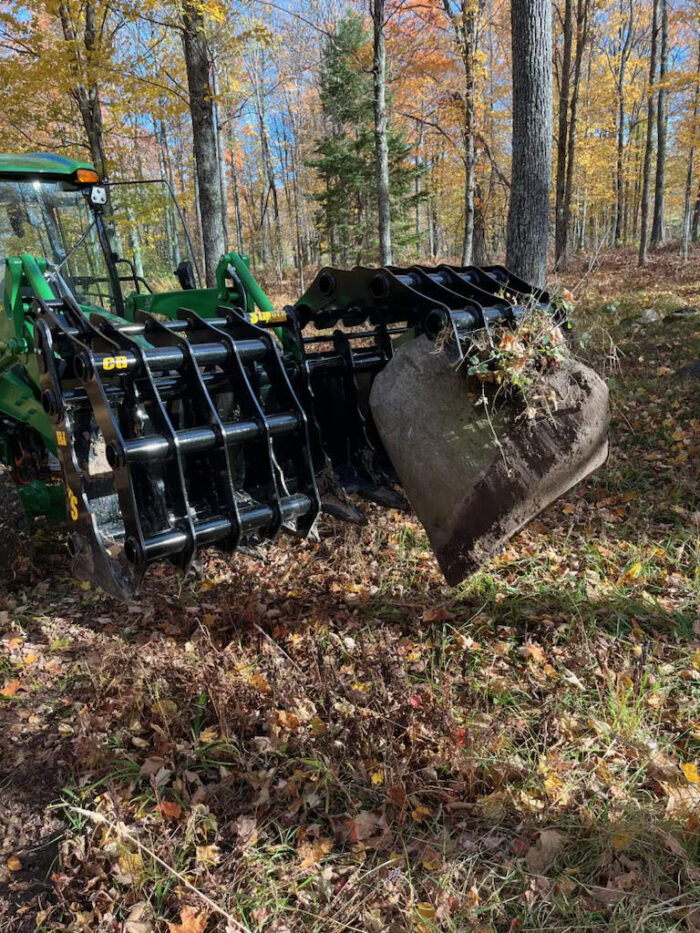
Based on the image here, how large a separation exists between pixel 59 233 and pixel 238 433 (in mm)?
3850

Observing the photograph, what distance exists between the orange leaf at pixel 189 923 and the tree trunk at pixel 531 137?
645 cm

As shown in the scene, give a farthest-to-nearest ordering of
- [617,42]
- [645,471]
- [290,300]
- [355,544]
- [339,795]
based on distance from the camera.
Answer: [617,42]
[290,300]
[645,471]
[355,544]
[339,795]

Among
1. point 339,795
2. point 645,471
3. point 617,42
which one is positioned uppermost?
point 617,42

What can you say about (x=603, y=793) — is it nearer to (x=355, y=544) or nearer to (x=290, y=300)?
(x=355, y=544)

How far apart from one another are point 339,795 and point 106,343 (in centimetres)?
244

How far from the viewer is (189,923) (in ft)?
7.30

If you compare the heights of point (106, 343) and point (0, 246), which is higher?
point (0, 246)

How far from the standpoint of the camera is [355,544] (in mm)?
4812

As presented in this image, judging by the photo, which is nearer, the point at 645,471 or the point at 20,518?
the point at 20,518

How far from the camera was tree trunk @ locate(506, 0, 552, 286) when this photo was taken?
6246 millimetres

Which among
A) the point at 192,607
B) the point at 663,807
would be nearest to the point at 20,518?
the point at 192,607

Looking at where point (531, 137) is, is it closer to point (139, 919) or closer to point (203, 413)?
point (203, 413)

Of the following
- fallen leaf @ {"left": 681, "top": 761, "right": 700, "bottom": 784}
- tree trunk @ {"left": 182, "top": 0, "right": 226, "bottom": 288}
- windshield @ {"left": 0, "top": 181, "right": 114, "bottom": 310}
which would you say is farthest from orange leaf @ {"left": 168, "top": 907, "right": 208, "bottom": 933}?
tree trunk @ {"left": 182, "top": 0, "right": 226, "bottom": 288}

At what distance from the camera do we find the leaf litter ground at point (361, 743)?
2320 mm
